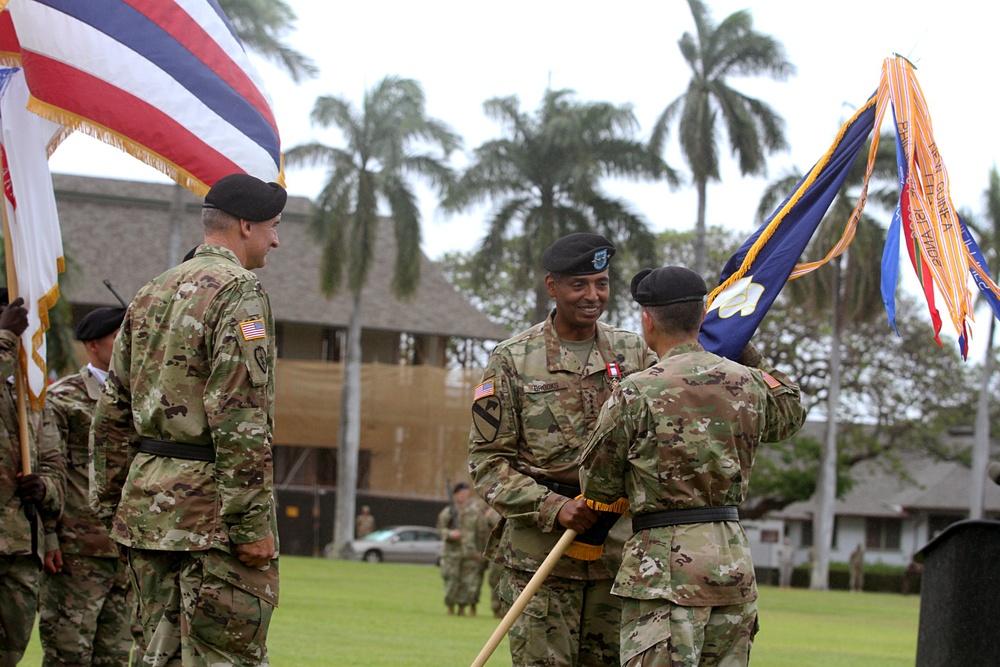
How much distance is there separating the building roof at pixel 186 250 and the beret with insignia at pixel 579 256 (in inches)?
1742

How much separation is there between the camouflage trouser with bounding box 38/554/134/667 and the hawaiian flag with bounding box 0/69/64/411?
3.39ft

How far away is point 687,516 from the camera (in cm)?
482

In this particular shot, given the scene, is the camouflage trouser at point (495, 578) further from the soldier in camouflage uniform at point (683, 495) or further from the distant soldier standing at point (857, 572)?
the distant soldier standing at point (857, 572)

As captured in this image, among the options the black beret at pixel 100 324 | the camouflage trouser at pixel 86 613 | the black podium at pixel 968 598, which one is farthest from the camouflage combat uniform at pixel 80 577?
the black podium at pixel 968 598

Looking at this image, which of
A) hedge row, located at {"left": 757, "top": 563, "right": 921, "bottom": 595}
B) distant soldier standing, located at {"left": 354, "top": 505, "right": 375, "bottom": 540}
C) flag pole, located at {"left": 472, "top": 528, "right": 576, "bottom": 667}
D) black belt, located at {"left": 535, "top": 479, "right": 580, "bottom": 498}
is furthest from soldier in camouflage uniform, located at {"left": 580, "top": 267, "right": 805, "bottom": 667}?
hedge row, located at {"left": 757, "top": 563, "right": 921, "bottom": 595}

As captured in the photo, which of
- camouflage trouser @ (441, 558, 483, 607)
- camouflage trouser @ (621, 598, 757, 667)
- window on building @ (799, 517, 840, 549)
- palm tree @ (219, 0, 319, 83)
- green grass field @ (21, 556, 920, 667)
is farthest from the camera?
window on building @ (799, 517, 840, 549)

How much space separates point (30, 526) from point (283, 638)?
5854 mm

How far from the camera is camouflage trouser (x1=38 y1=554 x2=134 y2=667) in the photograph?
7020 millimetres

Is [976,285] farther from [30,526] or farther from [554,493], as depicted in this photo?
[30,526]

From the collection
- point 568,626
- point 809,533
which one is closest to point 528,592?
point 568,626

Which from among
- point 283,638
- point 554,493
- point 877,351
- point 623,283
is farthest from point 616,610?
point 877,351

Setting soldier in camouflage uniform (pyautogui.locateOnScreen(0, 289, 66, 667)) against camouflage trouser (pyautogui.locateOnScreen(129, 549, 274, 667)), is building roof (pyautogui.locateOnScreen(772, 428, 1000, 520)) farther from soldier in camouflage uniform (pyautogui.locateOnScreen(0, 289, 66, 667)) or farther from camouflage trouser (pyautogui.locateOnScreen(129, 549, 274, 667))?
camouflage trouser (pyautogui.locateOnScreen(129, 549, 274, 667))

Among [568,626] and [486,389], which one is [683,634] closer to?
[568,626]

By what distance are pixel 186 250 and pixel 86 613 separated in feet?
159
